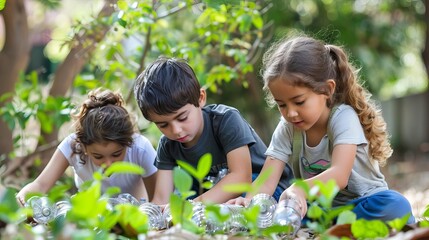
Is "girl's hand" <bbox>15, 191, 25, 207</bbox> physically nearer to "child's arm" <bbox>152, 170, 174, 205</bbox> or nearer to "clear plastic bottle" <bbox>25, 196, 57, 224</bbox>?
"clear plastic bottle" <bbox>25, 196, 57, 224</bbox>

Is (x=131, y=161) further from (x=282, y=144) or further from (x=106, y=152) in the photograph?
(x=282, y=144)

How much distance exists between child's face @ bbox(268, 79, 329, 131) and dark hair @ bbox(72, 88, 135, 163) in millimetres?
898

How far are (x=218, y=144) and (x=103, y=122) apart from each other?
53 centimetres

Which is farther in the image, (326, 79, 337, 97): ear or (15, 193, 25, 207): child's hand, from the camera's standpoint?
(15, 193, 25, 207): child's hand

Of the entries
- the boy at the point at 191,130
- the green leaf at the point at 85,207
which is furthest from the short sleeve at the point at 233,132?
the green leaf at the point at 85,207

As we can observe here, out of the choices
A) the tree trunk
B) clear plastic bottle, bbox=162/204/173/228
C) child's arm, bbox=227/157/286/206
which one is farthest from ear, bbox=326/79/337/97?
the tree trunk

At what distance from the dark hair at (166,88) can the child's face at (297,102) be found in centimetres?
44

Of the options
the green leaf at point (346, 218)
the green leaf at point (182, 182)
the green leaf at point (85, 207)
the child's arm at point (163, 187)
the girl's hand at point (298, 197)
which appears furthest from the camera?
the child's arm at point (163, 187)

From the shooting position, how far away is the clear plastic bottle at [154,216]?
114 inches

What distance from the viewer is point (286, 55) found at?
3102 mm

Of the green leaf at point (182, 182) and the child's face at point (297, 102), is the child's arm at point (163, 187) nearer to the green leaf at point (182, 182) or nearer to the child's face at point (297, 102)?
the child's face at point (297, 102)

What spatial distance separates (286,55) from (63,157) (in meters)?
1.41

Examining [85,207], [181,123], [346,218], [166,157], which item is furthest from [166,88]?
[85,207]

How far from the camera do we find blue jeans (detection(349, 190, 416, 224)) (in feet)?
10.4
